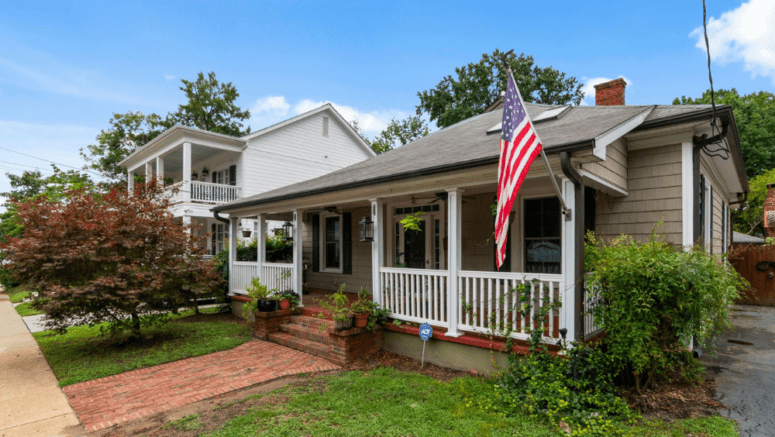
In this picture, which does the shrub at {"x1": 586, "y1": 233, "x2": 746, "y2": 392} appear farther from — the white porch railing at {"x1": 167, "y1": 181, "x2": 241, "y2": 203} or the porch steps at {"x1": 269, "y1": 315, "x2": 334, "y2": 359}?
the white porch railing at {"x1": 167, "y1": 181, "x2": 241, "y2": 203}

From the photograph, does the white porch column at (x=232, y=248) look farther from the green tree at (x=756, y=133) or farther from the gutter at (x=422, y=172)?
the green tree at (x=756, y=133)

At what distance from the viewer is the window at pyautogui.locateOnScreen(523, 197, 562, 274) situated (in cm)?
606

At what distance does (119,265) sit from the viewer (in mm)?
6227

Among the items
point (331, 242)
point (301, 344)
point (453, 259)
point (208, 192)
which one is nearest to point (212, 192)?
point (208, 192)

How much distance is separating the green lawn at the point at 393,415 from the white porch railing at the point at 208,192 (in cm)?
1119

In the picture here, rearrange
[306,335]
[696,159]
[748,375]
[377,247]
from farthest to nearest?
[306,335]
[377,247]
[696,159]
[748,375]

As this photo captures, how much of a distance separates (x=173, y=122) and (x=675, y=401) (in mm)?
28844

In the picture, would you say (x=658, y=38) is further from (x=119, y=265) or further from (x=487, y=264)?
(x=119, y=265)

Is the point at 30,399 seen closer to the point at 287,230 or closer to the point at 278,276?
the point at 278,276

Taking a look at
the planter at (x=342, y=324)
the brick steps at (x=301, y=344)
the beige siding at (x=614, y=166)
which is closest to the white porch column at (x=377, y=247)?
the planter at (x=342, y=324)

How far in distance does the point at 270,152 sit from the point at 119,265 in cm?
1005

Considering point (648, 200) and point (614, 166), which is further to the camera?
point (648, 200)

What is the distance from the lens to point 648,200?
543 centimetres

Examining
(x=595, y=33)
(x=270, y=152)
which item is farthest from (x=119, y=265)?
(x=595, y=33)
